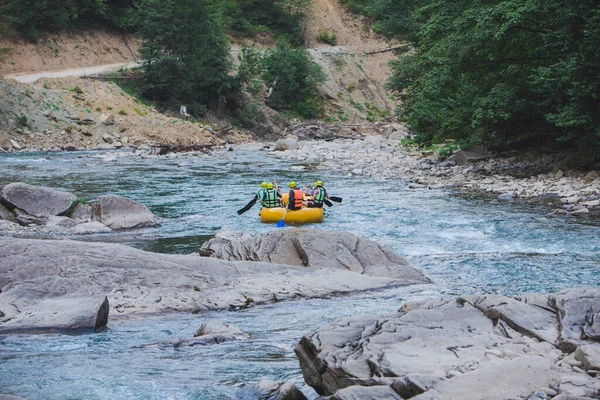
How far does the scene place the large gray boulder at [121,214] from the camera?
13.6 m

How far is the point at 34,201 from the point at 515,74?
12416mm

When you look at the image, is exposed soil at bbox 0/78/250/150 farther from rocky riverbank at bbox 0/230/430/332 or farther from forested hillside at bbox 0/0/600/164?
rocky riverbank at bbox 0/230/430/332

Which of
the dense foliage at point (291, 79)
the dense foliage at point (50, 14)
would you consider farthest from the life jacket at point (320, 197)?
the dense foliage at point (50, 14)

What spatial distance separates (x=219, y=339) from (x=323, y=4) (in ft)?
183

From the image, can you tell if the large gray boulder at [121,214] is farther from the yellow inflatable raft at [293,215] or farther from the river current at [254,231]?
the yellow inflatable raft at [293,215]

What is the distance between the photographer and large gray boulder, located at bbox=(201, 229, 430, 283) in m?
9.61

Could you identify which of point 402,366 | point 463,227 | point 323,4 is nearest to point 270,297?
point 402,366

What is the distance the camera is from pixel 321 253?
9.85 m

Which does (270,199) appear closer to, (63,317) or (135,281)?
(135,281)

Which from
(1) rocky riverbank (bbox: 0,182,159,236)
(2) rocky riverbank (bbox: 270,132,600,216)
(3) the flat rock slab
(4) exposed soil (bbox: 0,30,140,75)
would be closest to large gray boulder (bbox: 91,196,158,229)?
(1) rocky riverbank (bbox: 0,182,159,236)

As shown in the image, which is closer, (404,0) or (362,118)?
(404,0)

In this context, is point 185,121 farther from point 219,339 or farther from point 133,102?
point 219,339

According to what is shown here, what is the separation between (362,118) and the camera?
4688cm

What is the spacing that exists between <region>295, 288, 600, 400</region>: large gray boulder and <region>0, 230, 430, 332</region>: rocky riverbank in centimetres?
275
